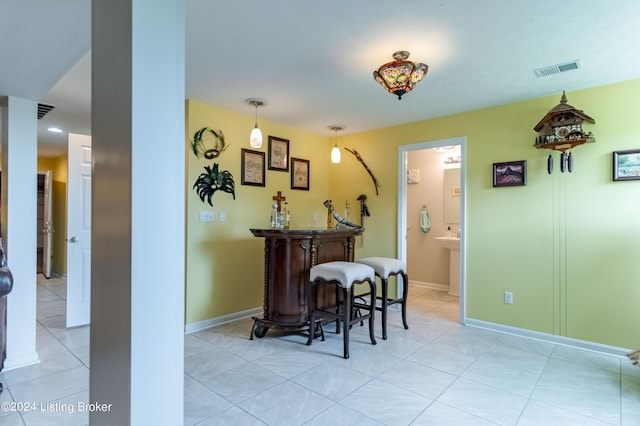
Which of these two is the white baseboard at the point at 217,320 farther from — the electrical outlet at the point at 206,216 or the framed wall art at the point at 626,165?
the framed wall art at the point at 626,165

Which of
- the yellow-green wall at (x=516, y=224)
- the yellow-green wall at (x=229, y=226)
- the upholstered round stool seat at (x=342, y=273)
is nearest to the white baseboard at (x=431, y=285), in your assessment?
the yellow-green wall at (x=516, y=224)

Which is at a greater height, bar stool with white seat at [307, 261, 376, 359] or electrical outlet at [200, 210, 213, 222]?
electrical outlet at [200, 210, 213, 222]

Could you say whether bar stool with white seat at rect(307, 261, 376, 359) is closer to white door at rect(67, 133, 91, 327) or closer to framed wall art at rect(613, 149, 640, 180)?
framed wall art at rect(613, 149, 640, 180)

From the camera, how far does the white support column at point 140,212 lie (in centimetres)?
99

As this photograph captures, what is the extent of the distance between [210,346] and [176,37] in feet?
8.93

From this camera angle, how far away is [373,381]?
239cm

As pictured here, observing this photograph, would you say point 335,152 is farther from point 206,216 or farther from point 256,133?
point 206,216

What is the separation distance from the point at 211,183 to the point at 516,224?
10.7 ft

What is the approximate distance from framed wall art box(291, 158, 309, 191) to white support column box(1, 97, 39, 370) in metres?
2.69


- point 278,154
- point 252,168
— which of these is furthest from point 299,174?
point 252,168

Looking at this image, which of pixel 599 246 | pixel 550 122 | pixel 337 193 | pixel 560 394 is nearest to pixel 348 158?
pixel 337 193

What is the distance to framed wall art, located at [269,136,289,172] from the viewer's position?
4215 millimetres

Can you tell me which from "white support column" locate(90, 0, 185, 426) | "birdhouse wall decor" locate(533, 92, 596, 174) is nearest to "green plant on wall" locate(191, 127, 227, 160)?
"white support column" locate(90, 0, 185, 426)

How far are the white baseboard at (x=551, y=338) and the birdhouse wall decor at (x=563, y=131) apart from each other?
1.60m
